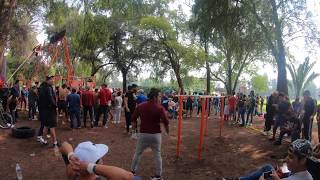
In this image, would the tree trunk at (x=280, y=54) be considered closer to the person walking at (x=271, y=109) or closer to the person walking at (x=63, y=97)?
the person walking at (x=271, y=109)

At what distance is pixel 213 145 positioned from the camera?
13195 mm

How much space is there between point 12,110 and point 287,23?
13579 mm

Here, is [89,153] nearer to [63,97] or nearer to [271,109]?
[271,109]

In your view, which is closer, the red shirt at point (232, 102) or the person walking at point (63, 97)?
the person walking at point (63, 97)

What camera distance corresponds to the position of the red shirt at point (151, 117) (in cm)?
820

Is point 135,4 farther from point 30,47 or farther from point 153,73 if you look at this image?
point 153,73

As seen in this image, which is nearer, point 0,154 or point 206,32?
point 0,154

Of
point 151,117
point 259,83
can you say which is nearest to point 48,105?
point 151,117

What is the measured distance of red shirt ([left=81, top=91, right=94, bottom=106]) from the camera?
16.2 m

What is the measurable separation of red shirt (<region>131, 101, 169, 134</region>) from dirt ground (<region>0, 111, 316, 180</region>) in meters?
1.47

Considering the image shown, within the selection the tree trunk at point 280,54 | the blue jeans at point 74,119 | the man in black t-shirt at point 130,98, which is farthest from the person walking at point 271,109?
the blue jeans at point 74,119

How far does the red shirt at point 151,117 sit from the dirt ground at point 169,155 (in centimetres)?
147

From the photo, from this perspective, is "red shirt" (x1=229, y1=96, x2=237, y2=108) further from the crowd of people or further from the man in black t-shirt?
the man in black t-shirt

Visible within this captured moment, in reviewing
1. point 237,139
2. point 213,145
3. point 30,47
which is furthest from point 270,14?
point 30,47
